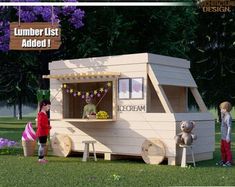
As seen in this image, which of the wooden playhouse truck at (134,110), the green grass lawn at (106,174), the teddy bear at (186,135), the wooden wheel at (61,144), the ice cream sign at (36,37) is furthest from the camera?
the wooden wheel at (61,144)

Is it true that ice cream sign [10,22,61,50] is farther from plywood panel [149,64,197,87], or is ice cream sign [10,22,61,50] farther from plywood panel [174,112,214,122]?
plywood panel [174,112,214,122]

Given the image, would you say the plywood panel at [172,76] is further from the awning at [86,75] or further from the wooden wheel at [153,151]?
the wooden wheel at [153,151]

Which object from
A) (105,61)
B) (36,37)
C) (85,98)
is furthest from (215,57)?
(36,37)

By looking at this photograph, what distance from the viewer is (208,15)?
1293 inches

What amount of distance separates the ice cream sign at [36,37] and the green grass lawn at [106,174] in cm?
256

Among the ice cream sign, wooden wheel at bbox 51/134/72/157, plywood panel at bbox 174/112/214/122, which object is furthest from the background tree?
the ice cream sign

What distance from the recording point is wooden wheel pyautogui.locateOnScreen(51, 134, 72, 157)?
1346 cm

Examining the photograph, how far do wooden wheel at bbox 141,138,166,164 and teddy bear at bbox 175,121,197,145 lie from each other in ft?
1.74

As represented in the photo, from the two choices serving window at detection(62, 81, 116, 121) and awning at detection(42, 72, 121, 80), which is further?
serving window at detection(62, 81, 116, 121)

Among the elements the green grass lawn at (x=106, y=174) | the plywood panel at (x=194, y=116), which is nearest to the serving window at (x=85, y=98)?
the green grass lawn at (x=106, y=174)

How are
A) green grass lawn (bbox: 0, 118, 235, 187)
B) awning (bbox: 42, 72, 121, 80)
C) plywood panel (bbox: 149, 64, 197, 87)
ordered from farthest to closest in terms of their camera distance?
awning (bbox: 42, 72, 121, 80)
plywood panel (bbox: 149, 64, 197, 87)
green grass lawn (bbox: 0, 118, 235, 187)

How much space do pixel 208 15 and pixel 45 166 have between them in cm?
2423

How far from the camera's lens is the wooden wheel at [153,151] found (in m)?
11.6

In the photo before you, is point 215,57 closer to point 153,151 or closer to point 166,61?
point 166,61
